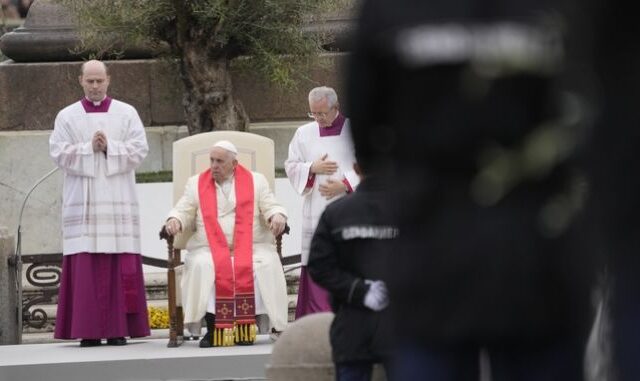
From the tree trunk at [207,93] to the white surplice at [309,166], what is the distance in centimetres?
329

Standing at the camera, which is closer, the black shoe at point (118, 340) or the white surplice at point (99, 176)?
the white surplice at point (99, 176)

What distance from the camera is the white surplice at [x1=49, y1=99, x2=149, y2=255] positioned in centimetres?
1399

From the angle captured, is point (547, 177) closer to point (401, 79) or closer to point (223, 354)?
point (401, 79)

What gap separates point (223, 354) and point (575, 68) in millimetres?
9457

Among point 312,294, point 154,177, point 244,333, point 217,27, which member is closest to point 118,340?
point 244,333

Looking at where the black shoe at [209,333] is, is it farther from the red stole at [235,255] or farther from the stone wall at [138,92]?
the stone wall at [138,92]

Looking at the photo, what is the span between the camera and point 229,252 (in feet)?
45.3

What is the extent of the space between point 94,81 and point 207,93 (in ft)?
11.9

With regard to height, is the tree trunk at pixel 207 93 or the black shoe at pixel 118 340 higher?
the tree trunk at pixel 207 93

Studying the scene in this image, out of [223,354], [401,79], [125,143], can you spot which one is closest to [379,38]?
[401,79]

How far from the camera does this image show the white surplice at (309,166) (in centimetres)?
1412

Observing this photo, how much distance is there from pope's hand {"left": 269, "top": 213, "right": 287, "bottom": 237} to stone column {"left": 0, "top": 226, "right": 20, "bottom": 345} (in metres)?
2.34

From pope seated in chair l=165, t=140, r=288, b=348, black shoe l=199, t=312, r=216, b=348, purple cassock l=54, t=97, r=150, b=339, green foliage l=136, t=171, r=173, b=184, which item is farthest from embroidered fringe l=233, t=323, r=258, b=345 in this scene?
green foliage l=136, t=171, r=173, b=184

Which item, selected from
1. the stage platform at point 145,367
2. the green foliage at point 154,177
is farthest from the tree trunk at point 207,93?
the stage platform at point 145,367
